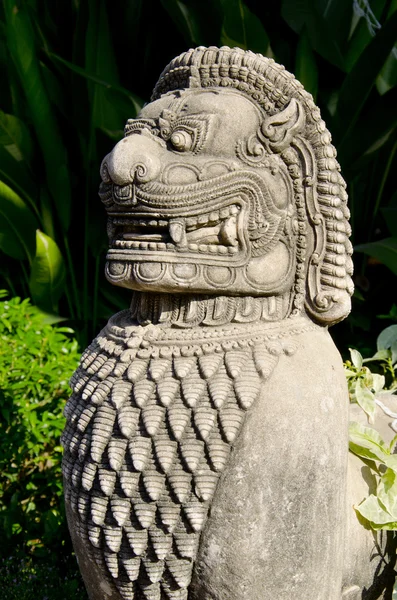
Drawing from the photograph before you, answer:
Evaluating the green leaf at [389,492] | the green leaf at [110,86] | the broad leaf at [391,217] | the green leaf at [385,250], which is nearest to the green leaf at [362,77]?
the broad leaf at [391,217]

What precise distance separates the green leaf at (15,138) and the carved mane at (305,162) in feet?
7.41

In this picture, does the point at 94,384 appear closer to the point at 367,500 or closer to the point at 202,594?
the point at 202,594

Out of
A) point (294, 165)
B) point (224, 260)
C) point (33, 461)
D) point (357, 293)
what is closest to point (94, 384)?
point (224, 260)

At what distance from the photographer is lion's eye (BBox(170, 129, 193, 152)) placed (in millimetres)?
1391

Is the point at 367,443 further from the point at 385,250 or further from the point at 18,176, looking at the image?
the point at 18,176

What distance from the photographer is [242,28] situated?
3258 mm

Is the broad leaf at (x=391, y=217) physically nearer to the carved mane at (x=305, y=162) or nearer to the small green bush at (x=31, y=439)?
the small green bush at (x=31, y=439)

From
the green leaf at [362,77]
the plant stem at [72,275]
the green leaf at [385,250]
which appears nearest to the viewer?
the green leaf at [362,77]

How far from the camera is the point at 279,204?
1.44 meters

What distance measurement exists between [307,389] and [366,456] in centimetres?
36

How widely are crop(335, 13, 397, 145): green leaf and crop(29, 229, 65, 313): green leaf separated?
5.15 ft

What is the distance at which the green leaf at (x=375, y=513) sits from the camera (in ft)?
4.86

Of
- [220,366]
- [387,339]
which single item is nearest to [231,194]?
[220,366]

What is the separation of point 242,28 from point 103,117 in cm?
91
